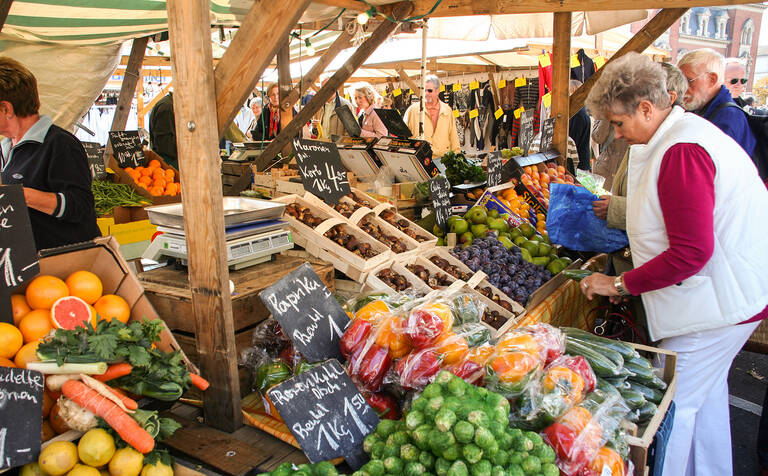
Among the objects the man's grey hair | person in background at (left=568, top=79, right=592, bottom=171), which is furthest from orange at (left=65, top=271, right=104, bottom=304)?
person in background at (left=568, top=79, right=592, bottom=171)

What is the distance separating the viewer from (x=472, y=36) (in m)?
7.96

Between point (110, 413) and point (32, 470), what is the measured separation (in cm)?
22

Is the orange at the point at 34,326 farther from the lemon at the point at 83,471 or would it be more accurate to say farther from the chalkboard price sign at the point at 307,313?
the chalkboard price sign at the point at 307,313

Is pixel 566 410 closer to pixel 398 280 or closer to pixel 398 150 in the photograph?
pixel 398 280

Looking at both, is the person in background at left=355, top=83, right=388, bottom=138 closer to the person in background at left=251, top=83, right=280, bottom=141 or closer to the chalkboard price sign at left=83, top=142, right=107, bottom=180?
the person in background at left=251, top=83, right=280, bottom=141

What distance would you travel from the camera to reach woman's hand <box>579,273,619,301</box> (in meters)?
2.43

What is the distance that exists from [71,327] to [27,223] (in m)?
0.35

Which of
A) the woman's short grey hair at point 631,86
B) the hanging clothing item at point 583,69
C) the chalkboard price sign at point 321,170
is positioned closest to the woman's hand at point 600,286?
the woman's short grey hair at point 631,86

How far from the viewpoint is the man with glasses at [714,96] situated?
129 inches

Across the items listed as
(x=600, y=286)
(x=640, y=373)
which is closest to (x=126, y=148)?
(x=600, y=286)

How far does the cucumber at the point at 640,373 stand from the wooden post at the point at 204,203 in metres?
1.52

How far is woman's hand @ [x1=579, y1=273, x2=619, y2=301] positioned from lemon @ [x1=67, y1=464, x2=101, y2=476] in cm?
213

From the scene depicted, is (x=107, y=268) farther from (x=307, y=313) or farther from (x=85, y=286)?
(x=307, y=313)

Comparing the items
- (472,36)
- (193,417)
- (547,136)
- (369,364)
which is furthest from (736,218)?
(472,36)
